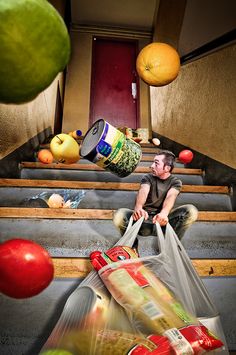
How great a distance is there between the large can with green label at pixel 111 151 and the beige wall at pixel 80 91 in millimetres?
3666

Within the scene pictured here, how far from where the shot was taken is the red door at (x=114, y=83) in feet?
16.1

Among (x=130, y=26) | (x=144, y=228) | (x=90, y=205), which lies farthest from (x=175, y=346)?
(x=130, y=26)

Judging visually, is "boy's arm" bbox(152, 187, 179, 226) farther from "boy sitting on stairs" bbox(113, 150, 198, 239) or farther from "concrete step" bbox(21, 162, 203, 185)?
"concrete step" bbox(21, 162, 203, 185)

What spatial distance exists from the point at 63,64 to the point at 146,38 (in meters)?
5.52

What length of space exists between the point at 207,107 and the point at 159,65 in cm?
141

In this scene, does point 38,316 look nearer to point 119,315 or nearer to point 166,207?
point 119,315

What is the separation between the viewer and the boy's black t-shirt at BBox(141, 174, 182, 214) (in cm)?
145

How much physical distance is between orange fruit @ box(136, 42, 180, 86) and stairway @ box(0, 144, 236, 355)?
0.66 meters

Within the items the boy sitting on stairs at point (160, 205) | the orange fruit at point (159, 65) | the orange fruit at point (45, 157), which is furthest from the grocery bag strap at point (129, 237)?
the orange fruit at point (45, 157)

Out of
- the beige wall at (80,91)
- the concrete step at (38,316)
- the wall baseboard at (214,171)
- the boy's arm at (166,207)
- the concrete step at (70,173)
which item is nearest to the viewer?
the concrete step at (38,316)

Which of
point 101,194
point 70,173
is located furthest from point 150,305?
point 70,173

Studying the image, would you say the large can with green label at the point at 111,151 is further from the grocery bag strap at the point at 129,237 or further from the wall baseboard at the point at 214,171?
the wall baseboard at the point at 214,171

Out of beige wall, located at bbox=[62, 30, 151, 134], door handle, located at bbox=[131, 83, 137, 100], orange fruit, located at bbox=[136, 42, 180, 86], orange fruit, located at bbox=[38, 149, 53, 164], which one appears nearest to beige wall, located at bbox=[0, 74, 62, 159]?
orange fruit, located at bbox=[38, 149, 53, 164]

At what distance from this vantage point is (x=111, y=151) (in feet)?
3.32
